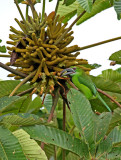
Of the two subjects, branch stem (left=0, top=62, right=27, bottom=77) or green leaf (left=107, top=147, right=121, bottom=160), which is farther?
branch stem (left=0, top=62, right=27, bottom=77)

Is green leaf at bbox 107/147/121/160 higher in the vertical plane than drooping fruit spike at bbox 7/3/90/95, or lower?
lower

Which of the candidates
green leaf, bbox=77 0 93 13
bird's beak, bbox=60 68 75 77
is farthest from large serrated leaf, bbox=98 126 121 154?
green leaf, bbox=77 0 93 13

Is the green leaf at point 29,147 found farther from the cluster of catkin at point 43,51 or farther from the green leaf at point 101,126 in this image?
the cluster of catkin at point 43,51

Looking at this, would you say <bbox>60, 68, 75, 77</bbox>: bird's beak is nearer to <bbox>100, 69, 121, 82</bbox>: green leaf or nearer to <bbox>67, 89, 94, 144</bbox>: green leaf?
<bbox>67, 89, 94, 144</bbox>: green leaf

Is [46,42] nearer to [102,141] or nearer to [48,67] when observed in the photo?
[48,67]

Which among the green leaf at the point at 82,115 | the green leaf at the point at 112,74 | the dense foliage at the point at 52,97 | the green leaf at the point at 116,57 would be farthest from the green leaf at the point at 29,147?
the green leaf at the point at 112,74

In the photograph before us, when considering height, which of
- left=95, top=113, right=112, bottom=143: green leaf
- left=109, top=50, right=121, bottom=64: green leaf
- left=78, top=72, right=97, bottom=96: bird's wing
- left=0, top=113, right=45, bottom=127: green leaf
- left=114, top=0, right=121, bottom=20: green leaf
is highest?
left=114, top=0, right=121, bottom=20: green leaf

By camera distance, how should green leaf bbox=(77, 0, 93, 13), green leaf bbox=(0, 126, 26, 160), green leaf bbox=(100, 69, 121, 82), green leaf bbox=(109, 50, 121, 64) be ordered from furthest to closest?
green leaf bbox=(100, 69, 121, 82), green leaf bbox=(109, 50, 121, 64), green leaf bbox=(77, 0, 93, 13), green leaf bbox=(0, 126, 26, 160)

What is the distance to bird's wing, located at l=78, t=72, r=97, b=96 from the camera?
65.1 inches

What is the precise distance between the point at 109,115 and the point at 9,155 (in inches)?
20.6

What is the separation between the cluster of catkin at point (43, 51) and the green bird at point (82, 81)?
0.04 meters

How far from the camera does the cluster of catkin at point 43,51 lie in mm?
1664

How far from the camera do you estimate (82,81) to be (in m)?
1.74

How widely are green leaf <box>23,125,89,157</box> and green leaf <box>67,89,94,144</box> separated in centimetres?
5
